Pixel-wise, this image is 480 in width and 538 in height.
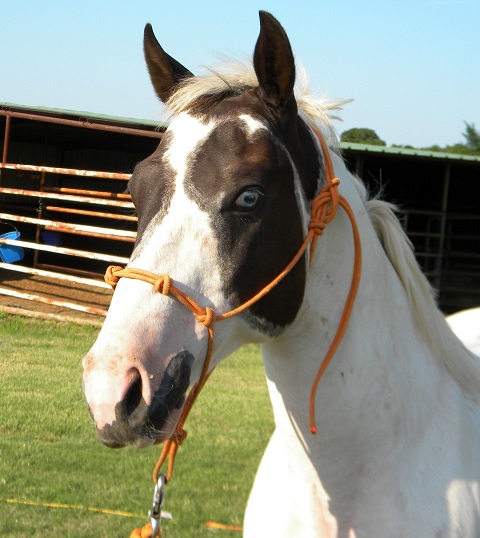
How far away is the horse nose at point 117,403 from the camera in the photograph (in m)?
1.53

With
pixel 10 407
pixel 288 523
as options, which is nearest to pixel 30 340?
pixel 10 407

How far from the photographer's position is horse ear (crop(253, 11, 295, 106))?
1779 mm

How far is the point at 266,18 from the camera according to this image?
1.75 m

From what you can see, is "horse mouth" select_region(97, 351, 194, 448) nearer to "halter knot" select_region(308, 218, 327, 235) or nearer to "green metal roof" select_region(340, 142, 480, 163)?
"halter knot" select_region(308, 218, 327, 235)

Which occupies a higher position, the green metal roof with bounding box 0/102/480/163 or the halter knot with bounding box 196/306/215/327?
the green metal roof with bounding box 0/102/480/163

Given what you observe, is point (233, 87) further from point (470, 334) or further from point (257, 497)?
point (470, 334)

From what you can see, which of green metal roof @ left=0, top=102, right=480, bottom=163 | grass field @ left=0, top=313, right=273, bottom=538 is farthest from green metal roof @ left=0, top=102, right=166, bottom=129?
grass field @ left=0, top=313, right=273, bottom=538

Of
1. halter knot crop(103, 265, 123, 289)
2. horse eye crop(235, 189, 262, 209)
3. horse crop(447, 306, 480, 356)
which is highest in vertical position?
horse eye crop(235, 189, 262, 209)

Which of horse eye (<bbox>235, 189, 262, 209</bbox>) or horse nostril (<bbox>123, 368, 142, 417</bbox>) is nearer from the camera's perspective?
horse nostril (<bbox>123, 368, 142, 417</bbox>)

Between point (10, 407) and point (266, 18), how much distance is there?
488 centimetres

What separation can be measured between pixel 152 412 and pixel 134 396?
53 mm

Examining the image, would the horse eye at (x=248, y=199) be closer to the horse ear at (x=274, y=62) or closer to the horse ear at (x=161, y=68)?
the horse ear at (x=274, y=62)

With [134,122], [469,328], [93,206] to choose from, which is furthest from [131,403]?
[93,206]

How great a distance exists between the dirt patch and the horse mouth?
8053 mm
